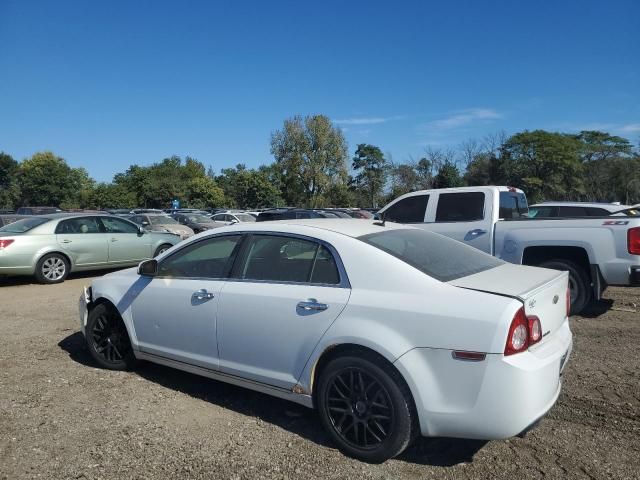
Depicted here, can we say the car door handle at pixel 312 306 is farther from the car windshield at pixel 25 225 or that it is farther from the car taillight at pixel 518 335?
the car windshield at pixel 25 225

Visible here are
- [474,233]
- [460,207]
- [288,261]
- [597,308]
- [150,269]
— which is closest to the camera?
[288,261]

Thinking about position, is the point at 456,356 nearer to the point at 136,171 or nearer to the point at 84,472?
the point at 84,472

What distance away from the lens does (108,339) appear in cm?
494

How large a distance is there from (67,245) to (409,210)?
7124 mm

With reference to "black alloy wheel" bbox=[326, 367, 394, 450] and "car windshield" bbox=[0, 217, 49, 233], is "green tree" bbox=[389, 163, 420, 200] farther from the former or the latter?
"black alloy wheel" bbox=[326, 367, 394, 450]

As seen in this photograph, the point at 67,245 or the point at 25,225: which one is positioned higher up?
the point at 25,225

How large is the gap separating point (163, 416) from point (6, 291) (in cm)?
745

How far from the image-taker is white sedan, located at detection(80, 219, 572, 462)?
2.87 meters

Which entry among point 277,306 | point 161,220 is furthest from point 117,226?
point 161,220

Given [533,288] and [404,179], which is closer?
[533,288]

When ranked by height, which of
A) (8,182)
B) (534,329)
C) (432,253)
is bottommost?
(534,329)

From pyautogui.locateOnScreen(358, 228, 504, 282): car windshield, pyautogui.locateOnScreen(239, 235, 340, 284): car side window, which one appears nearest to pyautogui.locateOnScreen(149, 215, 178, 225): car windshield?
pyautogui.locateOnScreen(239, 235, 340, 284): car side window

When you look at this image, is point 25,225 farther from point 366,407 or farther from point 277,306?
point 366,407

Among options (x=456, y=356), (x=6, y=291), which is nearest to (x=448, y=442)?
(x=456, y=356)
